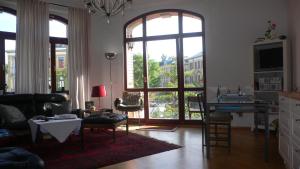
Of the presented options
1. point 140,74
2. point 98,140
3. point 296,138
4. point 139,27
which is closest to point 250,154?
point 296,138

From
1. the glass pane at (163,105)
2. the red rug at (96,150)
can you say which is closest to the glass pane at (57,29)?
the glass pane at (163,105)

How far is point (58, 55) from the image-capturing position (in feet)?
22.4

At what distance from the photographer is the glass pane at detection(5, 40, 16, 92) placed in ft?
19.3

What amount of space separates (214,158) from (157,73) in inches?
141

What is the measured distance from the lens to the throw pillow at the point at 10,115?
459cm

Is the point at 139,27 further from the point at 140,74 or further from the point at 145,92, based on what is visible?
the point at 145,92

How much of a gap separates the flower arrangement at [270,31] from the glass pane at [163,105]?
2.53 m

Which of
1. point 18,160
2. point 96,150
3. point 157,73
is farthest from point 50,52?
point 18,160

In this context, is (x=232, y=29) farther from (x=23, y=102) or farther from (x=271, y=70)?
(x=23, y=102)

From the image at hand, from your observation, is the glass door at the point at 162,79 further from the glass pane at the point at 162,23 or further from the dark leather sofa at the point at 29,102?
the dark leather sofa at the point at 29,102

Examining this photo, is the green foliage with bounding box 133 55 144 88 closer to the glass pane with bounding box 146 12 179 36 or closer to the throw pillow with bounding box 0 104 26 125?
the glass pane with bounding box 146 12 179 36

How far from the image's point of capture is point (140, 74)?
7.14 metres

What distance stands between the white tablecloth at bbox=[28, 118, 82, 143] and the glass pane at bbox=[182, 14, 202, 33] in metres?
3.77

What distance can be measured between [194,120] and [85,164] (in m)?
3.61
